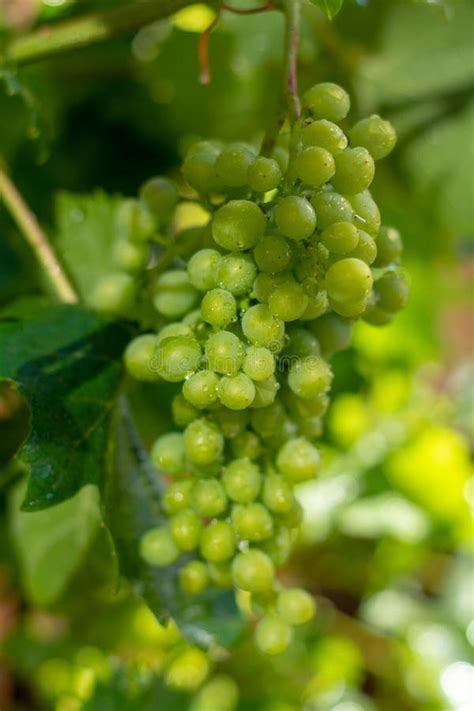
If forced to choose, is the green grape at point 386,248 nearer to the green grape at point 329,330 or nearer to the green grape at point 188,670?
the green grape at point 329,330

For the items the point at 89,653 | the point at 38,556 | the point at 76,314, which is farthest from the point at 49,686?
the point at 76,314

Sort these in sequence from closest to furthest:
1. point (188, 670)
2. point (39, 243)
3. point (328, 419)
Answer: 1. point (39, 243)
2. point (328, 419)
3. point (188, 670)

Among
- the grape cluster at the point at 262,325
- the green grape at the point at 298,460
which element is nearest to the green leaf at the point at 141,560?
the grape cluster at the point at 262,325

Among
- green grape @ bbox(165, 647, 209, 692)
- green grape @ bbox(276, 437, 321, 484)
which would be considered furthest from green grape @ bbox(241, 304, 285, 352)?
green grape @ bbox(165, 647, 209, 692)

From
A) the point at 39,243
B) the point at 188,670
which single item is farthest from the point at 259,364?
the point at 188,670

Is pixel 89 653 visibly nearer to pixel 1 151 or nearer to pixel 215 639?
pixel 215 639

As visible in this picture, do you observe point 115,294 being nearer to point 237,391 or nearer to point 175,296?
point 175,296

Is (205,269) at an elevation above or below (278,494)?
above
